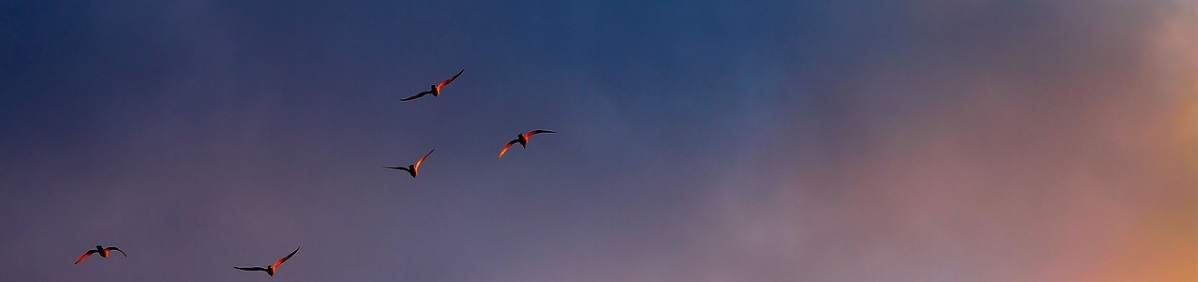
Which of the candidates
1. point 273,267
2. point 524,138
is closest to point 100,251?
point 273,267

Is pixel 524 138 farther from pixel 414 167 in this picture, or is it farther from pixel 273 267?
pixel 273 267

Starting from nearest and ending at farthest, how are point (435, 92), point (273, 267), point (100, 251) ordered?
point (435, 92) → point (273, 267) → point (100, 251)

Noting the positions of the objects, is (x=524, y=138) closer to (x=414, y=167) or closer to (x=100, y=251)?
(x=414, y=167)

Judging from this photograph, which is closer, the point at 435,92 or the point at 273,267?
the point at 435,92

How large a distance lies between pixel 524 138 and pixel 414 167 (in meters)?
7.74

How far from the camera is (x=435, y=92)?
63.4 meters

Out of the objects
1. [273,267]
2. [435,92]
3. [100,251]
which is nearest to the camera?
[435,92]

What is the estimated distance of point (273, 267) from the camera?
73.4 metres

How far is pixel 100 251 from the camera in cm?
7856

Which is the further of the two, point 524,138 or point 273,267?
point 273,267

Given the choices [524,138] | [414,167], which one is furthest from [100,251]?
[524,138]

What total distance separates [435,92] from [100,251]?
118ft

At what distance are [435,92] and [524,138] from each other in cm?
701

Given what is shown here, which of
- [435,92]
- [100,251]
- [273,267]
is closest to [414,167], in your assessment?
[435,92]
